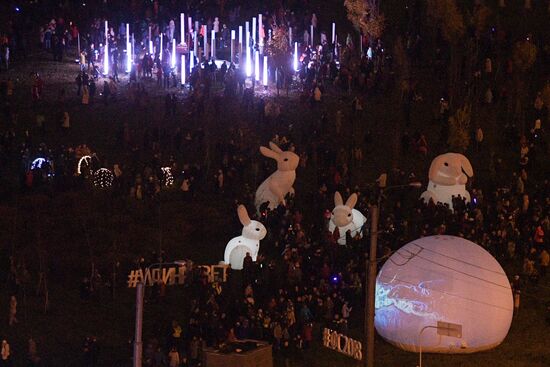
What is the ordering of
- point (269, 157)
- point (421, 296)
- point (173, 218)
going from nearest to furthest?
point (421, 296)
point (173, 218)
point (269, 157)

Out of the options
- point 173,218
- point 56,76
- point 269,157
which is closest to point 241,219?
point 173,218

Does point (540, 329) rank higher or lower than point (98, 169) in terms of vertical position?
lower

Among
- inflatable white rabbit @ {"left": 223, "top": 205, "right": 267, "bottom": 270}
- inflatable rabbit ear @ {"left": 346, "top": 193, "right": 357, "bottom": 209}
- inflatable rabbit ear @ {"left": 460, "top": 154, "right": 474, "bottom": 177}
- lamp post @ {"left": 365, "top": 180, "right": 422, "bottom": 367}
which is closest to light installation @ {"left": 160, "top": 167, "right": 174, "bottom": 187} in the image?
inflatable white rabbit @ {"left": 223, "top": 205, "right": 267, "bottom": 270}

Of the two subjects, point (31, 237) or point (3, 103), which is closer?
point (31, 237)

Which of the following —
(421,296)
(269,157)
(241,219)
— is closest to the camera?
(421,296)

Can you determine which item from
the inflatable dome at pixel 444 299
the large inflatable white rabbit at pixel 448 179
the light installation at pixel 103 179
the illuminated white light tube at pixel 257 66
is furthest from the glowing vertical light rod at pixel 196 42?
the inflatable dome at pixel 444 299

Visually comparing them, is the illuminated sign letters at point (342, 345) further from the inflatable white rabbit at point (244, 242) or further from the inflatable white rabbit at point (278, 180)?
the inflatable white rabbit at point (278, 180)

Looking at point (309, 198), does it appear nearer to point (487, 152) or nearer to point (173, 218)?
point (173, 218)
